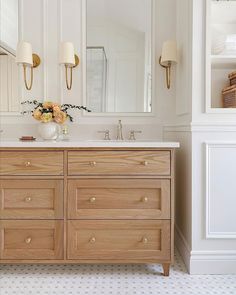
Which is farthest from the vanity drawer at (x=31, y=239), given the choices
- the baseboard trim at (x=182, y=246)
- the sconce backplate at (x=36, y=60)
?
the sconce backplate at (x=36, y=60)

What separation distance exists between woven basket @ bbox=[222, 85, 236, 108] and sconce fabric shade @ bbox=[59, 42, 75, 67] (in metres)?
1.20

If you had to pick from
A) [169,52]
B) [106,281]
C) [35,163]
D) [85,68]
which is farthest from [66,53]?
[106,281]

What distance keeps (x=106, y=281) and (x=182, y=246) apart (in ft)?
2.15

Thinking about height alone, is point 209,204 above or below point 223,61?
below

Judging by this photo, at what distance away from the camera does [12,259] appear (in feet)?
6.22

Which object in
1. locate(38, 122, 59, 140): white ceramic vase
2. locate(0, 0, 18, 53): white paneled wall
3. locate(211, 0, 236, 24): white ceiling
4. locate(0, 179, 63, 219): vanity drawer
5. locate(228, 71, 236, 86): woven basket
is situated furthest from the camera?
locate(0, 0, 18, 53): white paneled wall

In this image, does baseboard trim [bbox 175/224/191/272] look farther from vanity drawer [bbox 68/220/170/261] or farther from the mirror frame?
the mirror frame

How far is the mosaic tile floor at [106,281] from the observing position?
69.6 inches

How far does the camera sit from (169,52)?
226 centimetres

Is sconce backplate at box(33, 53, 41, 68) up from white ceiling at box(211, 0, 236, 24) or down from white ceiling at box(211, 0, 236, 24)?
down

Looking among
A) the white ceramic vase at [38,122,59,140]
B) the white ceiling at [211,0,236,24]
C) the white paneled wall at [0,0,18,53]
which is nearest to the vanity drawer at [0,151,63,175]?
the white ceramic vase at [38,122,59,140]

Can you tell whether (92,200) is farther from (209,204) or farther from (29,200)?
(209,204)

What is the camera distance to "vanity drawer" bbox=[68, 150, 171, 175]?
1860 mm

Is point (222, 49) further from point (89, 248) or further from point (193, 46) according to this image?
point (89, 248)
